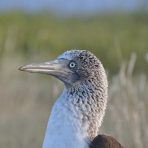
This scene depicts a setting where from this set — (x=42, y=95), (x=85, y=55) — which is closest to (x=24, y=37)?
(x=42, y=95)

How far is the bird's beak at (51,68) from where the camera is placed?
18.7 feet

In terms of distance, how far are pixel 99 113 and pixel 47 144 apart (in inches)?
15.7

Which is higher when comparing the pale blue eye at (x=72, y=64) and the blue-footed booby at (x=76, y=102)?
the pale blue eye at (x=72, y=64)

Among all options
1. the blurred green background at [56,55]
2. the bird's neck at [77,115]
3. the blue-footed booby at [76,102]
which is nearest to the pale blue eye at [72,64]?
the blue-footed booby at [76,102]

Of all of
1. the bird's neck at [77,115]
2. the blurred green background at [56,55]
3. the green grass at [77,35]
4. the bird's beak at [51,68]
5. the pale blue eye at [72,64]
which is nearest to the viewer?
the bird's neck at [77,115]

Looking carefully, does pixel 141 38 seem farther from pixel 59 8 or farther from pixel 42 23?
pixel 59 8

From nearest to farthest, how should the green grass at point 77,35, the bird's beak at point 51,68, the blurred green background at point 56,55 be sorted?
the bird's beak at point 51,68
the blurred green background at point 56,55
the green grass at point 77,35

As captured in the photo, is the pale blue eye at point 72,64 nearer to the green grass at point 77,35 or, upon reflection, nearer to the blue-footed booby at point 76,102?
the blue-footed booby at point 76,102

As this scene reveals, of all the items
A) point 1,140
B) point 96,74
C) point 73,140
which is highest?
point 96,74

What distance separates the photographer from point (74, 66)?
5.85 m

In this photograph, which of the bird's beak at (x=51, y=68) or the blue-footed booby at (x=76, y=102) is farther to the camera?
the bird's beak at (x=51, y=68)

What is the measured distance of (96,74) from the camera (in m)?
5.79

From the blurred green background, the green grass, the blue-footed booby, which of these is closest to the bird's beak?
the blue-footed booby

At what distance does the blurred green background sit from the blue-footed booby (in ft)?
4.14
